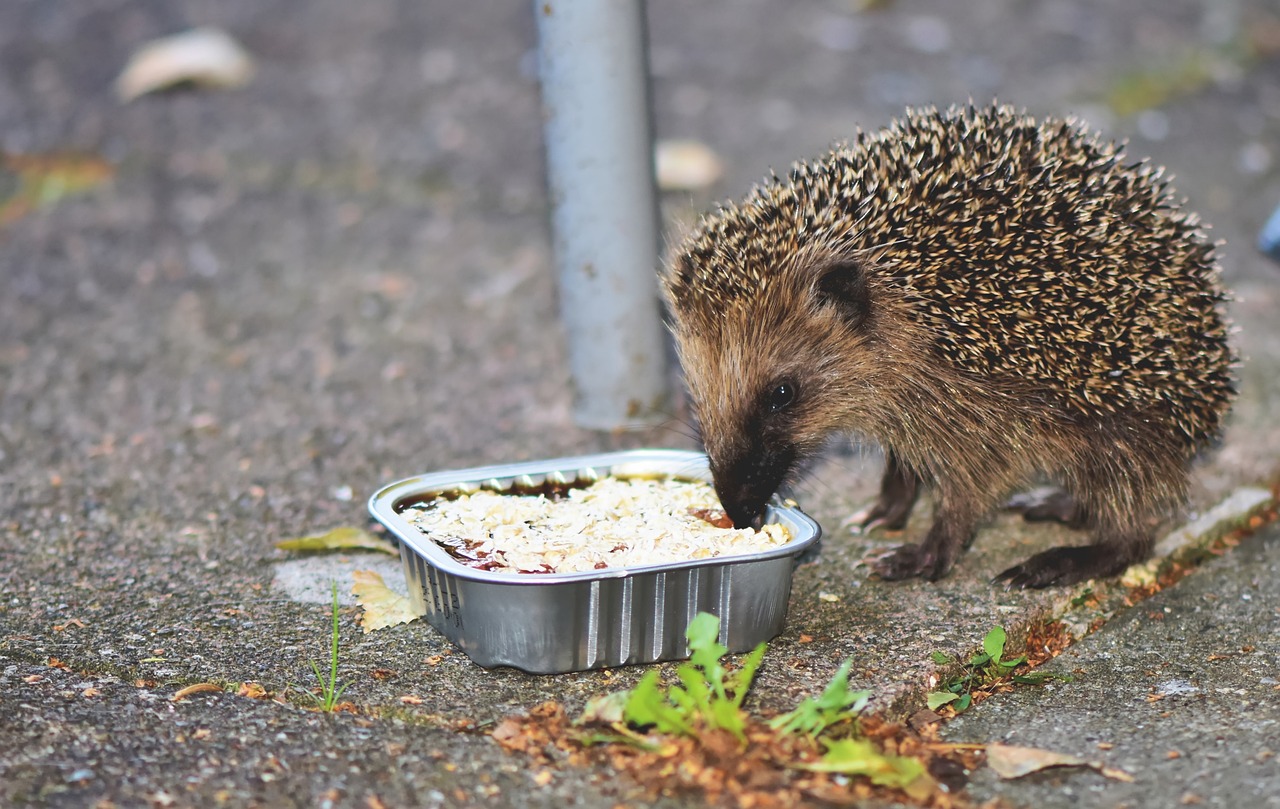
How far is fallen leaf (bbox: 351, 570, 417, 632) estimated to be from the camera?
Answer: 12.6 feet

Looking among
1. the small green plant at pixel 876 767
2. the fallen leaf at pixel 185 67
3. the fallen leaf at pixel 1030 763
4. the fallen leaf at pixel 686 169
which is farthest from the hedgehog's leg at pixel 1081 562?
the fallen leaf at pixel 185 67

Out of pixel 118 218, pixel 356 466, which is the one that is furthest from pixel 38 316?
pixel 356 466

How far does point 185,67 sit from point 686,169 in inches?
147

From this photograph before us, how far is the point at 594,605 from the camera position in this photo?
340 centimetres

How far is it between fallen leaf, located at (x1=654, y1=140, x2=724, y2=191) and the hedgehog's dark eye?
3264 millimetres

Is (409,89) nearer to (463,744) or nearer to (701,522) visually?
(701,522)

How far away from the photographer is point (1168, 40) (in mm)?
9680

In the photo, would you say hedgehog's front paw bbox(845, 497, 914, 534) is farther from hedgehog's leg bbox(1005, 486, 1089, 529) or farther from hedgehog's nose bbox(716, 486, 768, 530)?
hedgehog's nose bbox(716, 486, 768, 530)

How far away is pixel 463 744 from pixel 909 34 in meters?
7.69

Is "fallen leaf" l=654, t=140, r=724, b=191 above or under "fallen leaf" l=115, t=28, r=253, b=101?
under

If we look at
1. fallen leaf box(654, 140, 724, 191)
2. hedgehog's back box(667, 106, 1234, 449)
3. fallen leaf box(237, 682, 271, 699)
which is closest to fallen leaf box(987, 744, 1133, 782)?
hedgehog's back box(667, 106, 1234, 449)

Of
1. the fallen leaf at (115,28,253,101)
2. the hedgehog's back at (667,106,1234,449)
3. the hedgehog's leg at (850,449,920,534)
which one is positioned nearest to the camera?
the hedgehog's back at (667,106,1234,449)

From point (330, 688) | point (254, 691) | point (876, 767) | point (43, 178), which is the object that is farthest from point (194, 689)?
point (43, 178)

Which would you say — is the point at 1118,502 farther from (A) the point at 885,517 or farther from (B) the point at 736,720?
(B) the point at 736,720
